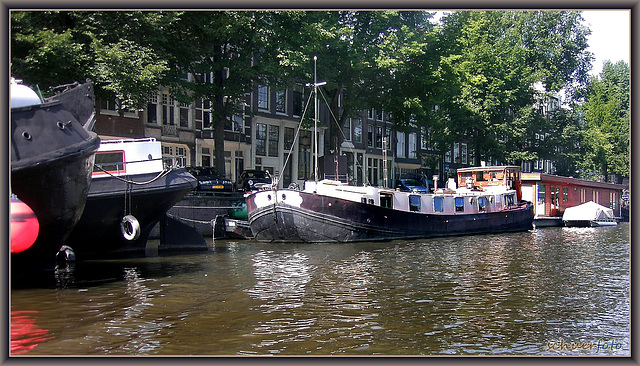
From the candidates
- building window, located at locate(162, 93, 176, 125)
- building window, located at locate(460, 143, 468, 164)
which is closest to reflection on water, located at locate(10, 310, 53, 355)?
building window, located at locate(162, 93, 176, 125)

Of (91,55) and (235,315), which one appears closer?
(235,315)

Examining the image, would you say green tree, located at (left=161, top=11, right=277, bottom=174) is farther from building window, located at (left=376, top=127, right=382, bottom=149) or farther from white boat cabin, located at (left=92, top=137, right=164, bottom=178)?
building window, located at (left=376, top=127, right=382, bottom=149)

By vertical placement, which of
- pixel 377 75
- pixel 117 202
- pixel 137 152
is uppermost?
pixel 377 75

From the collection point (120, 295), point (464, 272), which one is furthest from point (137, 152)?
point (464, 272)

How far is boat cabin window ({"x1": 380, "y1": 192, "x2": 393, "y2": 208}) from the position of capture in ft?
86.8

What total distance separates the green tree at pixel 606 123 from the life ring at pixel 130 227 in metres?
42.1

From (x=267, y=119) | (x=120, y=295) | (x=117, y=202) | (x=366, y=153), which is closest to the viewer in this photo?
(x=120, y=295)

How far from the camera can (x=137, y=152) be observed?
18719 mm

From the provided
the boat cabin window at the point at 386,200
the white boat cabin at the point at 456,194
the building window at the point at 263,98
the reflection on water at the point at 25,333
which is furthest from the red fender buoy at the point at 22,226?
the building window at the point at 263,98

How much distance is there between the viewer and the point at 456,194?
1203 inches

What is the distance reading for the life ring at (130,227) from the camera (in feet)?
53.2

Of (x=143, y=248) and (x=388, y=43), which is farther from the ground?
(x=388, y=43)

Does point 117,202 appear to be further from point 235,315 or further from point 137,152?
point 235,315

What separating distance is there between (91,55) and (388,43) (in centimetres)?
1510
